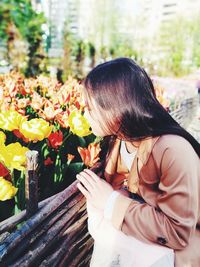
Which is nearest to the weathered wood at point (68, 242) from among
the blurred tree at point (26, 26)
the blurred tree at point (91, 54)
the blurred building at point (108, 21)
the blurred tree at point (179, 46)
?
the blurred tree at point (26, 26)

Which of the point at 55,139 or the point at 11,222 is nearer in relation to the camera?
the point at 11,222

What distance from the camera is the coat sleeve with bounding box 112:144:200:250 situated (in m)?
1.08

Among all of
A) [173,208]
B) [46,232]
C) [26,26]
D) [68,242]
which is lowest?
[26,26]

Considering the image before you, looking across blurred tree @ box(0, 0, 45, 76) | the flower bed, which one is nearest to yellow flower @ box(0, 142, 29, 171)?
the flower bed

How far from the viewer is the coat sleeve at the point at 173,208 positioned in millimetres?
1083

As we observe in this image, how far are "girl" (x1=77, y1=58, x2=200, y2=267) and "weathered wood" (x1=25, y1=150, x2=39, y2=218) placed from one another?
227mm

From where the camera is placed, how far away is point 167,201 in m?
1.11

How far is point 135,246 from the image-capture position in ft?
3.94

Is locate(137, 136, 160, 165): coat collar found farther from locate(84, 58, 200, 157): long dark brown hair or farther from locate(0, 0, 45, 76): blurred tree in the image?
locate(0, 0, 45, 76): blurred tree

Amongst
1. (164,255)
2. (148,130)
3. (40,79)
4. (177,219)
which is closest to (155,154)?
(148,130)

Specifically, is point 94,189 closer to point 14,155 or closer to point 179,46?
point 14,155

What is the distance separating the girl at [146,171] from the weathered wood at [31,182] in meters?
0.23

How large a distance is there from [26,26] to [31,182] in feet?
22.2

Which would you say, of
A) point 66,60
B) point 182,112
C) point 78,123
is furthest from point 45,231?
point 66,60
